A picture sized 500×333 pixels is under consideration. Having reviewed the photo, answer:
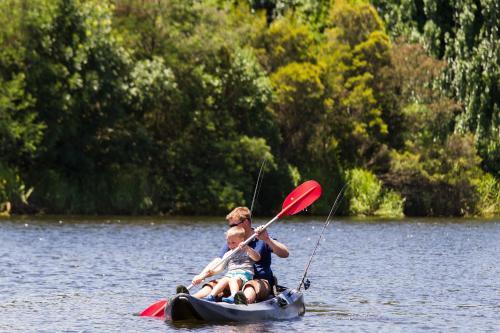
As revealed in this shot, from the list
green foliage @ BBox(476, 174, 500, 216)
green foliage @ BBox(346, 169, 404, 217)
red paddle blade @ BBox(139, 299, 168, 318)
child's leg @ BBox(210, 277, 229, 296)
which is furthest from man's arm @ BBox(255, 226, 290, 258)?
green foliage @ BBox(476, 174, 500, 216)

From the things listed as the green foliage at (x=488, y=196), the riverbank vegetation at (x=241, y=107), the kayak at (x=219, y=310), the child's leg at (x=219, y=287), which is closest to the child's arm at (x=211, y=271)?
the child's leg at (x=219, y=287)

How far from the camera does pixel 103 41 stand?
57.2m

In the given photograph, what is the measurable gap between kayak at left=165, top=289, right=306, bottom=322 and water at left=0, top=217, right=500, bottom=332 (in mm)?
191

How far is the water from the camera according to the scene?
2302cm

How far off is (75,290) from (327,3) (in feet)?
171

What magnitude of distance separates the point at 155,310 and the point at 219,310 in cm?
191

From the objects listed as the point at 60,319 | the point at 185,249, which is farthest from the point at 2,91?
the point at 60,319

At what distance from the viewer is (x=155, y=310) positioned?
23156 millimetres

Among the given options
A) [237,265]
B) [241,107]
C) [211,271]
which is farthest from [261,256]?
[241,107]

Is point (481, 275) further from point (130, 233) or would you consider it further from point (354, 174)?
point (354, 174)

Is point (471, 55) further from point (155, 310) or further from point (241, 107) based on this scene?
point (155, 310)

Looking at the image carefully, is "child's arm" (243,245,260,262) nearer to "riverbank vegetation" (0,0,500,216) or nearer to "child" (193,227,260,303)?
"child" (193,227,260,303)

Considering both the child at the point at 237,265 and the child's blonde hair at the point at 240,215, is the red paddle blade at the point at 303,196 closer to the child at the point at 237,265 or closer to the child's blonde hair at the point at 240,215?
the child at the point at 237,265

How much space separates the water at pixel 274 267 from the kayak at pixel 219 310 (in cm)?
19
